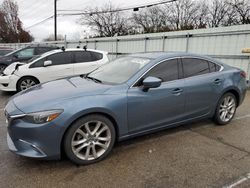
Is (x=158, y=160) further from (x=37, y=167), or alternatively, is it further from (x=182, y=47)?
(x=182, y=47)

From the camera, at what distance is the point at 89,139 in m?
2.60

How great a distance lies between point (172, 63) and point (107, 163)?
189 cm

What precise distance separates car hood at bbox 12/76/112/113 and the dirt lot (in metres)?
0.81

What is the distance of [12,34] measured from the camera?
153 ft

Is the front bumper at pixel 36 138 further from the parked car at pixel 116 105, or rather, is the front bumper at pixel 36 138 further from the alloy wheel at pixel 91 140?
the alloy wheel at pixel 91 140

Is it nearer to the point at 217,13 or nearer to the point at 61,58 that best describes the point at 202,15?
the point at 217,13

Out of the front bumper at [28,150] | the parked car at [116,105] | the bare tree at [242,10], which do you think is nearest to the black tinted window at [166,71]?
the parked car at [116,105]

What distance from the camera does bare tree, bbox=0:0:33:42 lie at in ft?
→ 146

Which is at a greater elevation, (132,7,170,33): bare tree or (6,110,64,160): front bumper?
→ (132,7,170,33): bare tree

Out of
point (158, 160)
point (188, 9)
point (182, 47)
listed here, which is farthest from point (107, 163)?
point (188, 9)

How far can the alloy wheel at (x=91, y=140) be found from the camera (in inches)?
99.3

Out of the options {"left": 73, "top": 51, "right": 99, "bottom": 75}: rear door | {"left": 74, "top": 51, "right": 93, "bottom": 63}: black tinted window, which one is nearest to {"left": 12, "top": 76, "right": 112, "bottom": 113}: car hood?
{"left": 73, "top": 51, "right": 99, "bottom": 75}: rear door

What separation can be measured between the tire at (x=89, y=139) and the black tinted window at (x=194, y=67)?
1.67m

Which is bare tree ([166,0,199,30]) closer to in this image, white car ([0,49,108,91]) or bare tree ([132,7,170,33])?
bare tree ([132,7,170,33])
